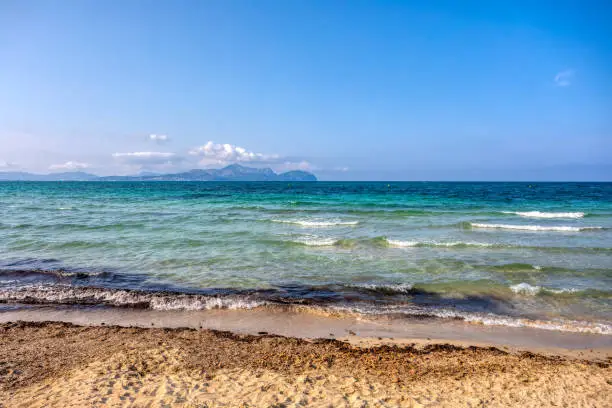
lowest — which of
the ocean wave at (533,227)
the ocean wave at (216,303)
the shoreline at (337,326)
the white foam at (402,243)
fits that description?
the shoreline at (337,326)

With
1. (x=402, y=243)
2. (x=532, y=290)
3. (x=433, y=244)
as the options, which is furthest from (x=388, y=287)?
(x=433, y=244)

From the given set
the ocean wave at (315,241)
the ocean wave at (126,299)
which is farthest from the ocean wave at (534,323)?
the ocean wave at (315,241)

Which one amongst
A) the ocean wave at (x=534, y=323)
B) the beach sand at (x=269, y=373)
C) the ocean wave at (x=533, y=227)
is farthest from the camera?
the ocean wave at (x=533, y=227)

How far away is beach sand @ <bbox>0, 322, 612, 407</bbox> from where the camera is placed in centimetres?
501

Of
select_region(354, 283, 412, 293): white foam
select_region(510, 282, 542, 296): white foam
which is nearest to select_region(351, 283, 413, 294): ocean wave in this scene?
select_region(354, 283, 412, 293): white foam

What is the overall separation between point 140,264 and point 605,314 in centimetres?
1473

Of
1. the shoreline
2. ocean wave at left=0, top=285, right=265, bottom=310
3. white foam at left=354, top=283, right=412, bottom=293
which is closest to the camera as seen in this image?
the shoreline

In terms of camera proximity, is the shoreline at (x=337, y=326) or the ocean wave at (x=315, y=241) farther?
the ocean wave at (x=315, y=241)

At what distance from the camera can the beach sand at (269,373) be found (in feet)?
16.4

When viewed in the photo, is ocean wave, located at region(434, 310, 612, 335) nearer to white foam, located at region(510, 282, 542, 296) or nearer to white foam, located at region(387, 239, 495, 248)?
white foam, located at region(510, 282, 542, 296)

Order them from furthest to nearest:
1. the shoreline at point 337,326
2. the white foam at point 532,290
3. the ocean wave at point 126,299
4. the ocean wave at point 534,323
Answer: the white foam at point 532,290 → the ocean wave at point 126,299 → the ocean wave at point 534,323 → the shoreline at point 337,326

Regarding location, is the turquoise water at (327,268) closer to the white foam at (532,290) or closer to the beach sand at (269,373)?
the white foam at (532,290)

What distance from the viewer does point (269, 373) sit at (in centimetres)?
575

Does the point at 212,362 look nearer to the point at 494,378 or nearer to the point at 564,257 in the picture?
the point at 494,378
